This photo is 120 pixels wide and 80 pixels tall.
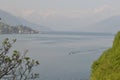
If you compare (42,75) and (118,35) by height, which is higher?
(118,35)

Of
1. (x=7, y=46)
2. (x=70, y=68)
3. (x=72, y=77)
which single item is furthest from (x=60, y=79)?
(x=7, y=46)

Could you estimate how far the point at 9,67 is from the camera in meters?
8.82

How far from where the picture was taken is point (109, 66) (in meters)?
7.95

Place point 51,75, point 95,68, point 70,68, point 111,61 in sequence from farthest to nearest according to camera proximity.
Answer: point 70,68 < point 51,75 < point 95,68 < point 111,61

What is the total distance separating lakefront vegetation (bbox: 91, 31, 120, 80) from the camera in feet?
24.5

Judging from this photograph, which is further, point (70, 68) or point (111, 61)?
point (70, 68)

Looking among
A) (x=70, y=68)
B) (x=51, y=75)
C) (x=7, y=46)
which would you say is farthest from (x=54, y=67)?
(x=7, y=46)

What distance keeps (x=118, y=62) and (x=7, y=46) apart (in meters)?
3.14

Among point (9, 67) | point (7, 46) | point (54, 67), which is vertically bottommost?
point (54, 67)

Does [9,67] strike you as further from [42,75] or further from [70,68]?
[70,68]

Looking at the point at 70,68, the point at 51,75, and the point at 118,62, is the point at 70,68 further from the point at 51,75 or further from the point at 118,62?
the point at 118,62

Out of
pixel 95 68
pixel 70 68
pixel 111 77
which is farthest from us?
pixel 70 68

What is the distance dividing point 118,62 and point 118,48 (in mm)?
555

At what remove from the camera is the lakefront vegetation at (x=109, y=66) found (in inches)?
294
